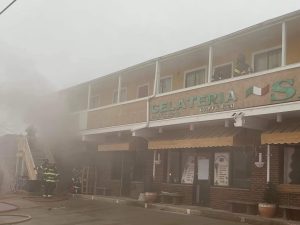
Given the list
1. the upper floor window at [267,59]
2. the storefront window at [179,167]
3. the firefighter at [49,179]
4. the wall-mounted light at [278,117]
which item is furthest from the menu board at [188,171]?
the firefighter at [49,179]

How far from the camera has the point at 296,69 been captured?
39.4 feet

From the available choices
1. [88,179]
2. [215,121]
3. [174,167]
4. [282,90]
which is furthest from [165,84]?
[282,90]

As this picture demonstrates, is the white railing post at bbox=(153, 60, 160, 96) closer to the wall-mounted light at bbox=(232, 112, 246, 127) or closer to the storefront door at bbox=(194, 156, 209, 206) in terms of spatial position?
the storefront door at bbox=(194, 156, 209, 206)

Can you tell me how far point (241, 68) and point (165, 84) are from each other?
577 cm

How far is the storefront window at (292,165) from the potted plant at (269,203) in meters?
0.68

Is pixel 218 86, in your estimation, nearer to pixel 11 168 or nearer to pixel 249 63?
pixel 249 63

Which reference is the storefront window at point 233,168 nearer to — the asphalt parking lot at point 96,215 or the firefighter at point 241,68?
the asphalt parking lot at point 96,215

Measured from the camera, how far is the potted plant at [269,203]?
13.1 m

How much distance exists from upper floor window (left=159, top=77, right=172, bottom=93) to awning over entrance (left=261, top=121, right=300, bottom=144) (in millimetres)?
6972

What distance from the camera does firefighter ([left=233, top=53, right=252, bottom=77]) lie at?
47.7 feet

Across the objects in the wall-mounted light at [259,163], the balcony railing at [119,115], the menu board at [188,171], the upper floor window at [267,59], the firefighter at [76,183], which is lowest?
the firefighter at [76,183]

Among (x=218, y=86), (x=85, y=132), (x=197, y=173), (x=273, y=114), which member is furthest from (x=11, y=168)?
(x=273, y=114)

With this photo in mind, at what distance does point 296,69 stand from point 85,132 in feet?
40.5

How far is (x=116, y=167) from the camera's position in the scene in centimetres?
2253
